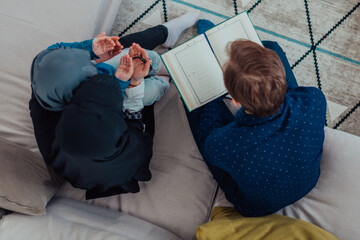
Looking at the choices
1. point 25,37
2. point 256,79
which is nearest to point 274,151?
point 256,79

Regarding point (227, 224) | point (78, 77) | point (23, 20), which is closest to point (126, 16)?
point (23, 20)

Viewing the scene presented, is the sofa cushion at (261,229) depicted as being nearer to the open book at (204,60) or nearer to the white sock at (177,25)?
the open book at (204,60)

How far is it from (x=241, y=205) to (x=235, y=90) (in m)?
0.37

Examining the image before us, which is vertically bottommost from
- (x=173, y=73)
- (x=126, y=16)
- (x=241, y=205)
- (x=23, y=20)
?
(x=241, y=205)

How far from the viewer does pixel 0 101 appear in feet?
2.93

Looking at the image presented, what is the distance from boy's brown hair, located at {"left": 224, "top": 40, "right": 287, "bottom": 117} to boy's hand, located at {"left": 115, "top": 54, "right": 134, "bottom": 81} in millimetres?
263

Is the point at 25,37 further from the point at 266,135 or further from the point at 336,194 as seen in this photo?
the point at 336,194

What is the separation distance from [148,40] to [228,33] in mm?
Result: 351

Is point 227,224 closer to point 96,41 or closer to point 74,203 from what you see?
point 74,203

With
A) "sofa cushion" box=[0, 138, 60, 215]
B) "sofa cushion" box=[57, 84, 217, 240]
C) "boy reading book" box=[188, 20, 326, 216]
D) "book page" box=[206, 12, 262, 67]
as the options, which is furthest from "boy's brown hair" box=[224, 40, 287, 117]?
"sofa cushion" box=[0, 138, 60, 215]

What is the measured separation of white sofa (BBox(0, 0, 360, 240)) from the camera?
771 mm

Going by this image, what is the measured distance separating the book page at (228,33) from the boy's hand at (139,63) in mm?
247

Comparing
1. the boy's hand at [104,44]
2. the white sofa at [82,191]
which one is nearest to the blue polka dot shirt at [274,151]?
the white sofa at [82,191]

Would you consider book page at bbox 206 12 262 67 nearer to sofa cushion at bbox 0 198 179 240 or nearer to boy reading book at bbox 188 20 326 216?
boy reading book at bbox 188 20 326 216
